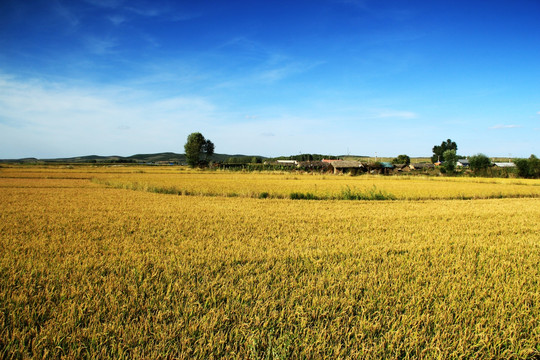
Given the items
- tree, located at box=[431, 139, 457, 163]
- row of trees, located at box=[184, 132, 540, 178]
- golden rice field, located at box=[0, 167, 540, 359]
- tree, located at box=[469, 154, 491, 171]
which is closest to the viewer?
golden rice field, located at box=[0, 167, 540, 359]

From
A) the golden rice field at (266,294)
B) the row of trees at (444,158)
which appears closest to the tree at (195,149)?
the row of trees at (444,158)

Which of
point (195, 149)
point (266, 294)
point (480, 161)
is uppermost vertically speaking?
point (195, 149)

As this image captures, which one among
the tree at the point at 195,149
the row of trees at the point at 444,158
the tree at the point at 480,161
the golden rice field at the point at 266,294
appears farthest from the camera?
the tree at the point at 195,149

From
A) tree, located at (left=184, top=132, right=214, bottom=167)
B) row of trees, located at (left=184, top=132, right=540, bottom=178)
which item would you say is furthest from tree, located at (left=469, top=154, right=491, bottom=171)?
tree, located at (left=184, top=132, right=214, bottom=167)

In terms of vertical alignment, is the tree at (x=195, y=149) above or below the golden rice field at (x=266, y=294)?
above

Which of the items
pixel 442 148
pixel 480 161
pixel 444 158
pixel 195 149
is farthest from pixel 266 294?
pixel 442 148

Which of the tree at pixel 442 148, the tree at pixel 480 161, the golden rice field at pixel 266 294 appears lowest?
the golden rice field at pixel 266 294

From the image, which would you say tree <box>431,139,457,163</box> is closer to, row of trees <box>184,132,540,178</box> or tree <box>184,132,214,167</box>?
row of trees <box>184,132,540,178</box>

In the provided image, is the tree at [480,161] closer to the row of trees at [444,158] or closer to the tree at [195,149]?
the row of trees at [444,158]

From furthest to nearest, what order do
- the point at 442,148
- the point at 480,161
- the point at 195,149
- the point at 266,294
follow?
the point at 442,148
the point at 195,149
the point at 480,161
the point at 266,294

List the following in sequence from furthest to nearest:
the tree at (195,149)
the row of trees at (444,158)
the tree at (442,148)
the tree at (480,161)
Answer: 1. the tree at (442,148)
2. the tree at (195,149)
3. the tree at (480,161)
4. the row of trees at (444,158)

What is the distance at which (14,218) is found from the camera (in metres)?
10.8

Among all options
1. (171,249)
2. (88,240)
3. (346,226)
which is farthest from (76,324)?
(346,226)

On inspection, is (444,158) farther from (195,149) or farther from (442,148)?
(195,149)
